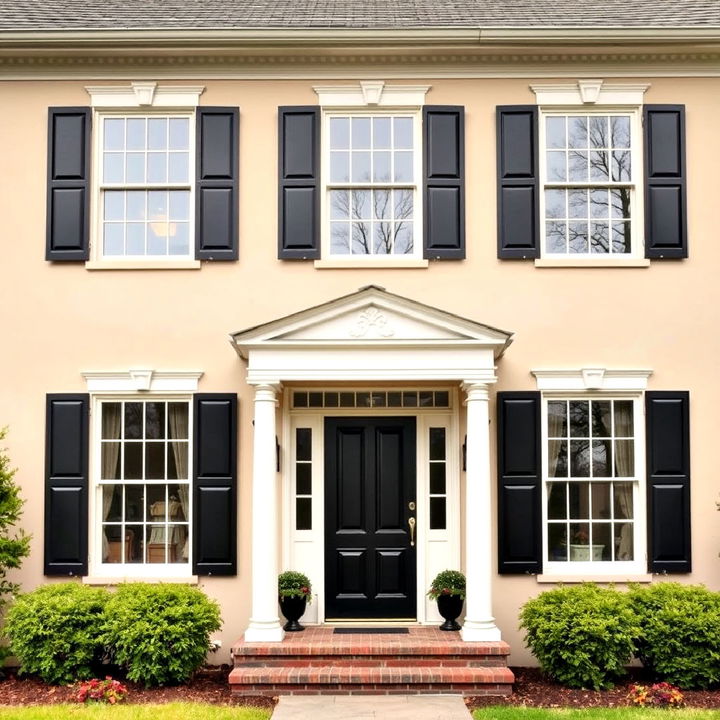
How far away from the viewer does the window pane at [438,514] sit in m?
9.77

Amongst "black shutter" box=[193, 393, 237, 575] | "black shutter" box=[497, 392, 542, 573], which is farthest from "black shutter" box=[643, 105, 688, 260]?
"black shutter" box=[193, 393, 237, 575]

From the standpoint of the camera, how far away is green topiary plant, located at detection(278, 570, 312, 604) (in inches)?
358

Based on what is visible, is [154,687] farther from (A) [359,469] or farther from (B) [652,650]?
(B) [652,650]

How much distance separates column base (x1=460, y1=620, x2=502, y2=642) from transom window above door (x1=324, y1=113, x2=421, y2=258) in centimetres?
398

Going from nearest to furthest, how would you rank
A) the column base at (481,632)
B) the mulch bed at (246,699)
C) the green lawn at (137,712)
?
the green lawn at (137,712) → the mulch bed at (246,699) → the column base at (481,632)

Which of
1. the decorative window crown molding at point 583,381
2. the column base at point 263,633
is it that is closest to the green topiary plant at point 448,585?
the column base at point 263,633

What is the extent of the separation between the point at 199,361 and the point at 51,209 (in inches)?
91.3

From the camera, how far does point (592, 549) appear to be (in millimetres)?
9562

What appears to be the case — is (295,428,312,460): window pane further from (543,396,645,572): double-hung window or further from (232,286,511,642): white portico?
(543,396,645,572): double-hung window

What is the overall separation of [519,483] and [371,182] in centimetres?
365

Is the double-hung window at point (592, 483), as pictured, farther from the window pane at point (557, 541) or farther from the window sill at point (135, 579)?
the window sill at point (135, 579)

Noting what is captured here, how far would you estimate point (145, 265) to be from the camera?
970cm

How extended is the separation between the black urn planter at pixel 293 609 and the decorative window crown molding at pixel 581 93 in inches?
234

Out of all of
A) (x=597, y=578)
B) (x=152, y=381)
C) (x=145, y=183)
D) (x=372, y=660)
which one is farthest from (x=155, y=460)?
(x=597, y=578)
